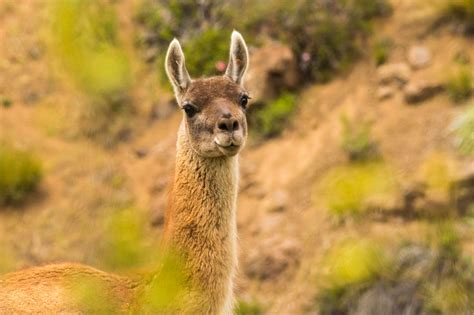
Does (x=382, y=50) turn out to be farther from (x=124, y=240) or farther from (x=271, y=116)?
(x=124, y=240)

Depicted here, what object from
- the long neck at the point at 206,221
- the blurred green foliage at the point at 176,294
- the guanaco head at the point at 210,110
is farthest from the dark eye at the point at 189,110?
the blurred green foliage at the point at 176,294

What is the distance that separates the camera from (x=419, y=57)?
19.0m

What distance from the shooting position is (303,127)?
1942 centimetres

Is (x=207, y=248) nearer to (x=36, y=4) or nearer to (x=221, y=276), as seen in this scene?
(x=221, y=276)

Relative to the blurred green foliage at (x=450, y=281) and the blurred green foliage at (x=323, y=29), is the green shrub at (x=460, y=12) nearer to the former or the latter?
the blurred green foliage at (x=323, y=29)

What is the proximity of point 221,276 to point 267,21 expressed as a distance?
12.6 m

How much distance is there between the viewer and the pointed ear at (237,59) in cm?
954

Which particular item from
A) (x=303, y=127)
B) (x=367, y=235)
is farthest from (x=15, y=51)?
(x=367, y=235)

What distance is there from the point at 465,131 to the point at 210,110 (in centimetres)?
737

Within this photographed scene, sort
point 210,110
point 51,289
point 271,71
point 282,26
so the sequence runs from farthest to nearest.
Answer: point 282,26
point 271,71
point 210,110
point 51,289

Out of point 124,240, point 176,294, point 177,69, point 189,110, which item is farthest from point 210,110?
point 124,240

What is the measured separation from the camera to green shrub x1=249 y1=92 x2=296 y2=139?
770 inches

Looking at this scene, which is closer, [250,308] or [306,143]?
[250,308]

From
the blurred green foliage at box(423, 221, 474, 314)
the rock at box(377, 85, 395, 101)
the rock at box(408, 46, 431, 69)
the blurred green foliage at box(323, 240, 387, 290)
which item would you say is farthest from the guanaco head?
the rock at box(408, 46, 431, 69)
